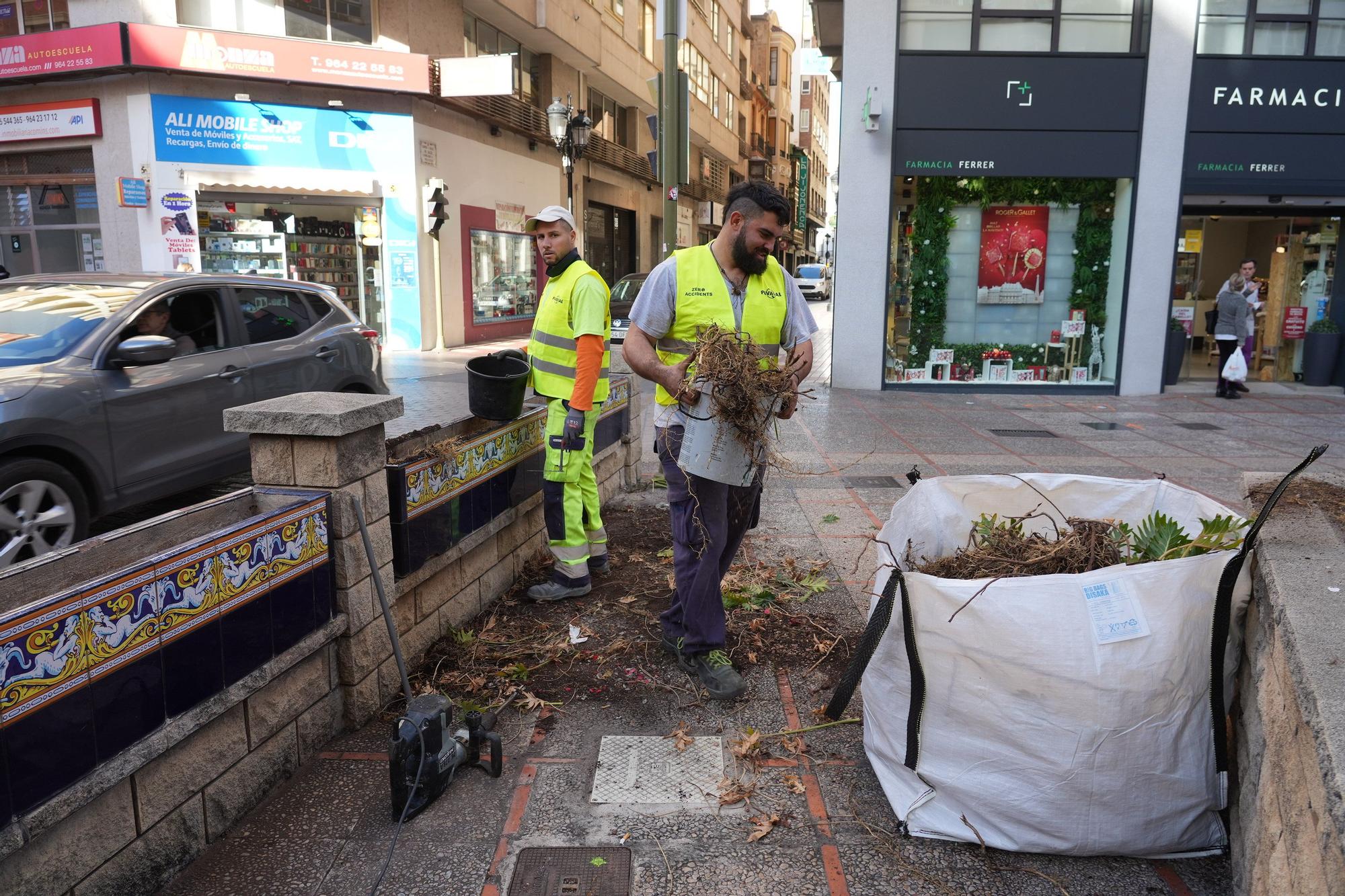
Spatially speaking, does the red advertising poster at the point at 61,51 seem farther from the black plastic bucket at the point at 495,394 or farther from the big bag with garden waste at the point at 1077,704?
the big bag with garden waste at the point at 1077,704

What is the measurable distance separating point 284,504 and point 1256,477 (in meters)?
3.61

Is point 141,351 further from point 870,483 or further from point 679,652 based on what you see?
point 870,483

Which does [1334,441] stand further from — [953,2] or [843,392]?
[953,2]

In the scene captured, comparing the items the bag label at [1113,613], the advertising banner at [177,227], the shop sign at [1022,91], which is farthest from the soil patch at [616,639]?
the advertising banner at [177,227]

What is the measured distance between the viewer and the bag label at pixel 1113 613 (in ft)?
8.55

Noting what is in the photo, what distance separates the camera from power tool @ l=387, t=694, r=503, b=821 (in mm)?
2930

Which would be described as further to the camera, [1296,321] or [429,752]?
[1296,321]

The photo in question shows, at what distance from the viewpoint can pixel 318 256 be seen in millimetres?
18062

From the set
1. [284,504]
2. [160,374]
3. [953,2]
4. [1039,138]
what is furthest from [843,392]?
[284,504]

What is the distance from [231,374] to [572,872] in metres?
4.92

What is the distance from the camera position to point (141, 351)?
555cm

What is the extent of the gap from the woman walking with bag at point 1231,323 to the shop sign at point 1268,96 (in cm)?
220

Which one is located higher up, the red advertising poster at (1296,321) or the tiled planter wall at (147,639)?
the red advertising poster at (1296,321)

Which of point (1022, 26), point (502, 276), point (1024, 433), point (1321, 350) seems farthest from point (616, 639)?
point (502, 276)
